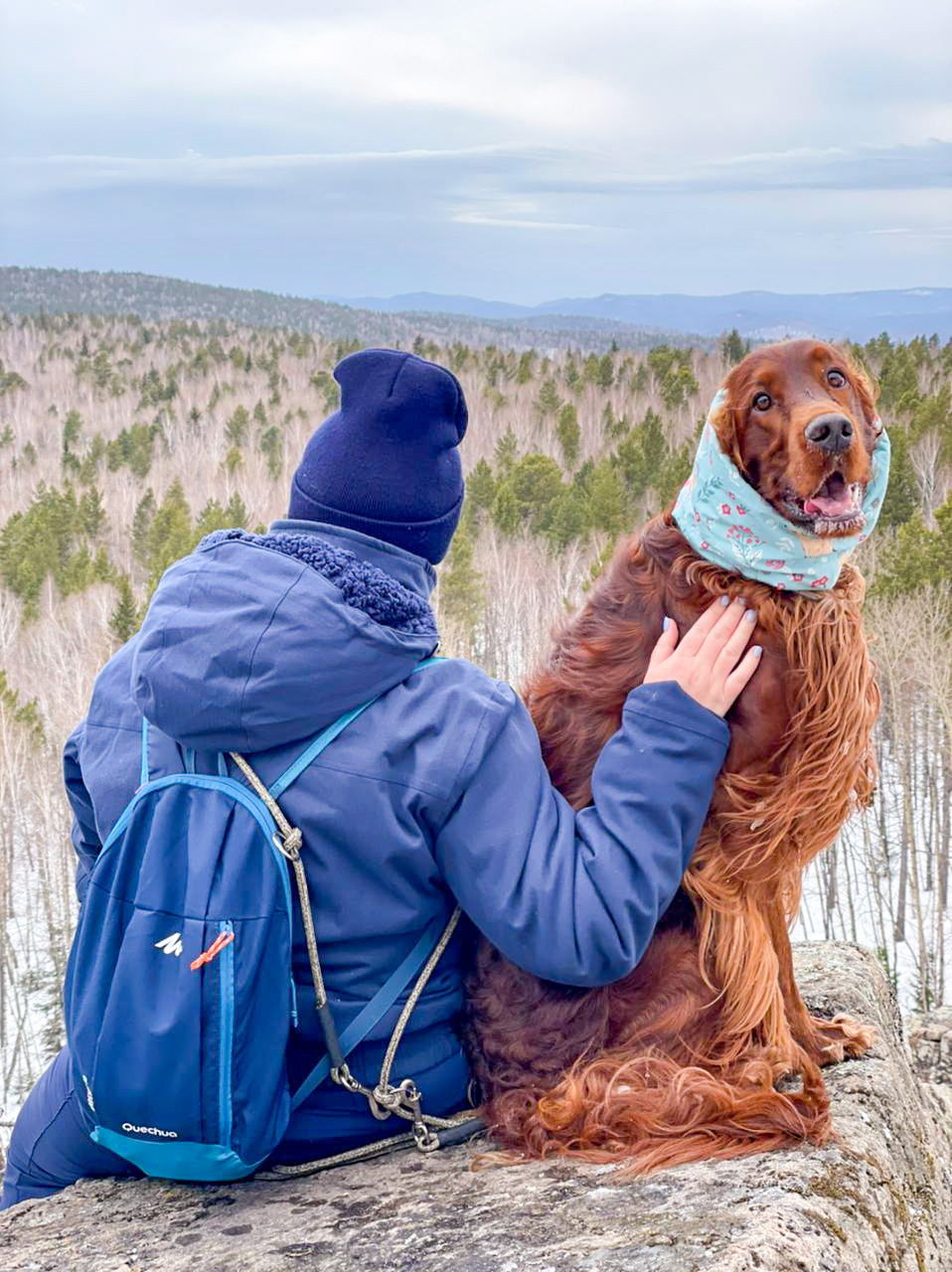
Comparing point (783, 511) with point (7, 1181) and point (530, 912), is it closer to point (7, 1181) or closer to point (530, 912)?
point (530, 912)

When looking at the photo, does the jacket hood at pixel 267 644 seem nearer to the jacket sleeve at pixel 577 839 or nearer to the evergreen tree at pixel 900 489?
the jacket sleeve at pixel 577 839

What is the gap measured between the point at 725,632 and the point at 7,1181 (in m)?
2.00

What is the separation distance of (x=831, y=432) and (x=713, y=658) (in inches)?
18.8

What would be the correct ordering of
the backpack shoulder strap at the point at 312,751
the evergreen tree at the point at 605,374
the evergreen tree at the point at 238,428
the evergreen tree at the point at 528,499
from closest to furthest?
the backpack shoulder strap at the point at 312,751 < the evergreen tree at the point at 528,499 < the evergreen tree at the point at 238,428 < the evergreen tree at the point at 605,374

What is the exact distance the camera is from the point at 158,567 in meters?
29.2

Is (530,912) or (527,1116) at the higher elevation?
(530,912)

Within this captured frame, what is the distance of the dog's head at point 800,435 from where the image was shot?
2.24 metres

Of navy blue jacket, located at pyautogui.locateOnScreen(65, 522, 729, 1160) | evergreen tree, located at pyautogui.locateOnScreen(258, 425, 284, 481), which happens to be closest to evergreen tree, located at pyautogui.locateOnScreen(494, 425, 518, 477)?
evergreen tree, located at pyautogui.locateOnScreen(258, 425, 284, 481)

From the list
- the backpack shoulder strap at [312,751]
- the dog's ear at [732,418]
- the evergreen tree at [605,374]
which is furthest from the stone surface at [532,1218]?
the evergreen tree at [605,374]

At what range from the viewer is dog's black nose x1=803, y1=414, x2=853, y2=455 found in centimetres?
218

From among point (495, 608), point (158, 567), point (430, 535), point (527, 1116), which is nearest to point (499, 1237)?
point (527, 1116)

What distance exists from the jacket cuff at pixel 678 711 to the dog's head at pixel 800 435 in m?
0.40

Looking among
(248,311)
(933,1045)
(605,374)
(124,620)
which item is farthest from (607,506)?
(248,311)

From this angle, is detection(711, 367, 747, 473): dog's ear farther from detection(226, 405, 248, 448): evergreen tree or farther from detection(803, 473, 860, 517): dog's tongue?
detection(226, 405, 248, 448): evergreen tree
